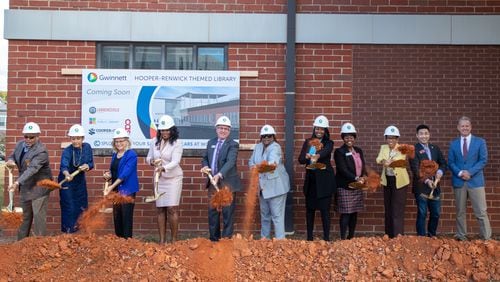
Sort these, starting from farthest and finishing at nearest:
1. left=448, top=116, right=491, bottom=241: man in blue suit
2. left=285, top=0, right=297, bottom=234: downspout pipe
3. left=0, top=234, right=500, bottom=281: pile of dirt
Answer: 1. left=285, top=0, right=297, bottom=234: downspout pipe
2. left=448, top=116, right=491, bottom=241: man in blue suit
3. left=0, top=234, right=500, bottom=281: pile of dirt

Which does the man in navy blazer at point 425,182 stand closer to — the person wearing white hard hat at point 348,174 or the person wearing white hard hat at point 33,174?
the person wearing white hard hat at point 348,174

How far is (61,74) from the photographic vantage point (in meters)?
8.66

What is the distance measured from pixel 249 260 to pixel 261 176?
204 cm

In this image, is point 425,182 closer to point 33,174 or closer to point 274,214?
point 274,214

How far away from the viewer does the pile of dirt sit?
546 cm

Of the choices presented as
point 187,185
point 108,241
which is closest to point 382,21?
point 187,185

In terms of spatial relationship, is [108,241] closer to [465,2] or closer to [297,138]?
[297,138]

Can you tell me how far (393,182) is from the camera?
24.6ft

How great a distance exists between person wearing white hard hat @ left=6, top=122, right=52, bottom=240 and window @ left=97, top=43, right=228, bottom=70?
6.77 ft

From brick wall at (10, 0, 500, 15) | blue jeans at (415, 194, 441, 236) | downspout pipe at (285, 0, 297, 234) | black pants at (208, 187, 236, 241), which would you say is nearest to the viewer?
black pants at (208, 187, 236, 241)

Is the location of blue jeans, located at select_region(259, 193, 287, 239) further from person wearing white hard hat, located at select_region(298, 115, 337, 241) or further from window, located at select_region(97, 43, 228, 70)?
window, located at select_region(97, 43, 228, 70)

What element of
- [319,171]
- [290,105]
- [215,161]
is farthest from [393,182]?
[215,161]

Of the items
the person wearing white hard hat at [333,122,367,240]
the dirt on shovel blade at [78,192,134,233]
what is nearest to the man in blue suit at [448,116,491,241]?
the person wearing white hard hat at [333,122,367,240]

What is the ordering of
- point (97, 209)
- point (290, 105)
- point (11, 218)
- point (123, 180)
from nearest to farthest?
1. point (97, 209)
2. point (11, 218)
3. point (123, 180)
4. point (290, 105)
